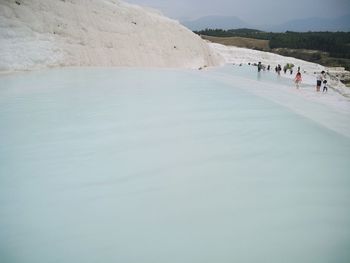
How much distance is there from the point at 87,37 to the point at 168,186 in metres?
15.0

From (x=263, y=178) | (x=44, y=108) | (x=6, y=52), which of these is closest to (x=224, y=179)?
(x=263, y=178)

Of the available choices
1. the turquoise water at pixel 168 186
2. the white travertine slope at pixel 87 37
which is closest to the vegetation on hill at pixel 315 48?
the white travertine slope at pixel 87 37

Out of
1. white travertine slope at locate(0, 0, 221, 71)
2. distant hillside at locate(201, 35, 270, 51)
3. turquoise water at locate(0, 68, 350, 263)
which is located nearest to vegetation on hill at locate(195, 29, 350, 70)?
distant hillside at locate(201, 35, 270, 51)

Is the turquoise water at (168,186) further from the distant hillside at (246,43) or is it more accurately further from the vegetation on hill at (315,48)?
the distant hillside at (246,43)

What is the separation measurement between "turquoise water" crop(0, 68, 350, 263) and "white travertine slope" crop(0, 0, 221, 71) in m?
7.39

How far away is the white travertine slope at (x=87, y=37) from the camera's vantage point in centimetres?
1426

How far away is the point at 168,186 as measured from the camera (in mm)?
4297

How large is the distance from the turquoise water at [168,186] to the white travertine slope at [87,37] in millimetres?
7391

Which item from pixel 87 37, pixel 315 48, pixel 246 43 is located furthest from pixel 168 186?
pixel 315 48

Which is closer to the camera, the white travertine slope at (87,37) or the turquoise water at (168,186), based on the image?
the turquoise water at (168,186)

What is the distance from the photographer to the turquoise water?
316cm

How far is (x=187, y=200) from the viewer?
3.95 meters

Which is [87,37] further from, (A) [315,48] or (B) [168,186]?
(A) [315,48]

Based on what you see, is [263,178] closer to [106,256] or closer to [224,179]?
[224,179]
